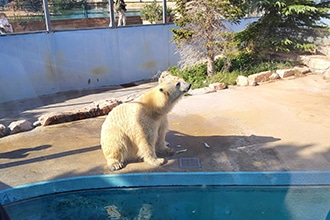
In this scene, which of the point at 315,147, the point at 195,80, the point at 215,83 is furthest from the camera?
the point at 195,80

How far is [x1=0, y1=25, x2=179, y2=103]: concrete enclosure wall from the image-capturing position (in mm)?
8469

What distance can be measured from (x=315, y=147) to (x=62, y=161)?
3383mm

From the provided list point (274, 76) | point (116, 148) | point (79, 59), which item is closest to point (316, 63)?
point (274, 76)

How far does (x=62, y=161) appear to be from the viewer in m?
4.05

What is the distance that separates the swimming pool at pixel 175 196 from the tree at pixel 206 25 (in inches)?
182

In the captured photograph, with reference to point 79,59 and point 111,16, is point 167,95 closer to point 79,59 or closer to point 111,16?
point 79,59

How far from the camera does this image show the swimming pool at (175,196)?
11.0 feet

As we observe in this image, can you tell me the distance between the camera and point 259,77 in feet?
24.8

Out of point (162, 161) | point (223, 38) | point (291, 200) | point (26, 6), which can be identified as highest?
point (26, 6)

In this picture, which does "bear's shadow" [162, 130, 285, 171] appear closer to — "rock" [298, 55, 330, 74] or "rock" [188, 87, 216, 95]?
"rock" [188, 87, 216, 95]

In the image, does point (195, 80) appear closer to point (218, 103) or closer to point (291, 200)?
point (218, 103)

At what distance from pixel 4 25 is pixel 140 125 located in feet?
21.6

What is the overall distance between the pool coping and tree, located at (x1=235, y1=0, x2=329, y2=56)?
534 cm

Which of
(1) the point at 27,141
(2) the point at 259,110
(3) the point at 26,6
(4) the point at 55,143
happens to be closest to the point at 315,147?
(2) the point at 259,110
